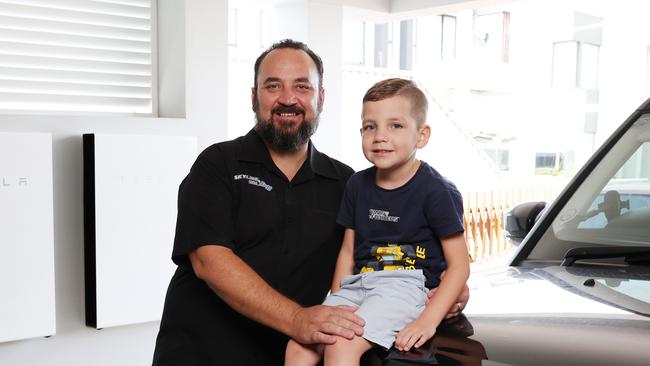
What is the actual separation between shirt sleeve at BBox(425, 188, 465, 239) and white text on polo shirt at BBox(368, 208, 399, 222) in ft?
0.33

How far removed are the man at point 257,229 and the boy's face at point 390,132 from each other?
19.5 inches

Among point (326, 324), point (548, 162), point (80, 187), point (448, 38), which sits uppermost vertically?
point (448, 38)

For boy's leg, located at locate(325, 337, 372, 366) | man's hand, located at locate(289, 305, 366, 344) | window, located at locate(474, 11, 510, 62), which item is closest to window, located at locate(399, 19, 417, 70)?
window, located at locate(474, 11, 510, 62)

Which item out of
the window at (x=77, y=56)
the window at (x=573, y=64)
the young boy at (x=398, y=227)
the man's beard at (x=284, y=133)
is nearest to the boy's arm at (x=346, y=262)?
the young boy at (x=398, y=227)

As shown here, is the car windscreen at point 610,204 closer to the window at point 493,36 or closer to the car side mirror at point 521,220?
the car side mirror at point 521,220

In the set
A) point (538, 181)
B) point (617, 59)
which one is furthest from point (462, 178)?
point (617, 59)

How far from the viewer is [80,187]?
4430 mm

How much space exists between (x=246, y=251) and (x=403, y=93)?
0.77 metres

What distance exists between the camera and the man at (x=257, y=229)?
2318mm

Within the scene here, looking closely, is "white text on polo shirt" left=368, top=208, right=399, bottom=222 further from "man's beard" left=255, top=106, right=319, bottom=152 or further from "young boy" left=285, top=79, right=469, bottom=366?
"man's beard" left=255, top=106, right=319, bottom=152

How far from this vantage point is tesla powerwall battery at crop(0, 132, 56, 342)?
402 centimetres

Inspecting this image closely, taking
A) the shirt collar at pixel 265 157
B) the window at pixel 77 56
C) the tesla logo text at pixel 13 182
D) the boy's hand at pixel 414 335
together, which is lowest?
the boy's hand at pixel 414 335

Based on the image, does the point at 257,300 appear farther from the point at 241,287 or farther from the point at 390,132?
the point at 390,132

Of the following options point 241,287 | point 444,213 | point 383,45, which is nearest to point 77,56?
point 241,287
